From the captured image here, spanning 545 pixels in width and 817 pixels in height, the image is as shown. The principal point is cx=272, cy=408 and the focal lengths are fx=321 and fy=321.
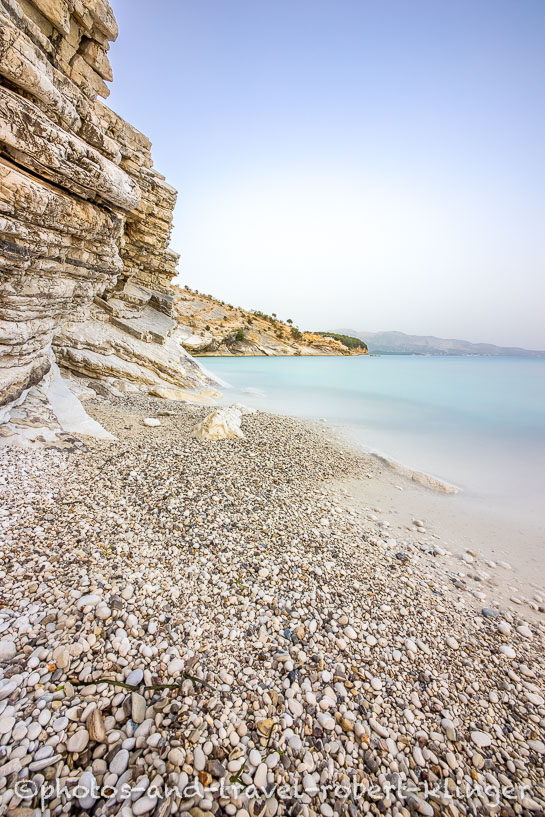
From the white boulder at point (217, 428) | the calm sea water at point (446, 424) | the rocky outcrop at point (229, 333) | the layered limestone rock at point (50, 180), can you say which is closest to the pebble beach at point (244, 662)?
the layered limestone rock at point (50, 180)

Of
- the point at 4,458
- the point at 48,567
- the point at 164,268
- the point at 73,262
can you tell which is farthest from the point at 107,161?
the point at 164,268

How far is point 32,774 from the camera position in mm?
1731

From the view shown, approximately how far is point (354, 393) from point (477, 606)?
16.7 m

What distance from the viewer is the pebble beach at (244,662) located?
186cm

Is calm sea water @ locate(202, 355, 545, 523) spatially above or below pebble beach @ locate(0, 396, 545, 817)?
below

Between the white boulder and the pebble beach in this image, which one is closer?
the pebble beach

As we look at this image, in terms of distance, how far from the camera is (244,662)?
2523 mm

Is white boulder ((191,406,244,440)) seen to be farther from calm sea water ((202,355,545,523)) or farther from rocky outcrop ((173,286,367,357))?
rocky outcrop ((173,286,367,357))

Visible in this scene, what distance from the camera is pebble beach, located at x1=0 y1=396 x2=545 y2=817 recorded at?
1857mm

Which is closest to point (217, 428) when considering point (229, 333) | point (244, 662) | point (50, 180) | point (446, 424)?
point (50, 180)

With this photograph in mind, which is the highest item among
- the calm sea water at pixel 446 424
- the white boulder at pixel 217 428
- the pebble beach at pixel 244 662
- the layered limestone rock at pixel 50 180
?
the layered limestone rock at pixel 50 180

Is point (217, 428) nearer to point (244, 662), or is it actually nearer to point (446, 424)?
point (244, 662)

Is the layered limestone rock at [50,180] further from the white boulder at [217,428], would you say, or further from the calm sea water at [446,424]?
the calm sea water at [446,424]

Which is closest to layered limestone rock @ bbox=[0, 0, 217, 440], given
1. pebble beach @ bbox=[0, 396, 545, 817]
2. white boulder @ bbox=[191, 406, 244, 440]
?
pebble beach @ bbox=[0, 396, 545, 817]
